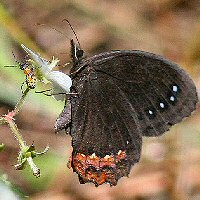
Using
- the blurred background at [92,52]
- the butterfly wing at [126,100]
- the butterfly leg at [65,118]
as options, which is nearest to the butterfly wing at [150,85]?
the butterfly wing at [126,100]

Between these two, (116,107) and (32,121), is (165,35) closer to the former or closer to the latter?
(32,121)

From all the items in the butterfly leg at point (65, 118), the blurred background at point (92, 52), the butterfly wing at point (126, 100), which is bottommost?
the butterfly leg at point (65, 118)

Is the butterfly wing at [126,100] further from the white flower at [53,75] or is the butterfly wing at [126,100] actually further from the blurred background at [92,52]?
the blurred background at [92,52]

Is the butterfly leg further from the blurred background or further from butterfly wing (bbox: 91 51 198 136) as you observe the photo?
the blurred background

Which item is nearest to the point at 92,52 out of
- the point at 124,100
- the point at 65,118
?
the point at 124,100

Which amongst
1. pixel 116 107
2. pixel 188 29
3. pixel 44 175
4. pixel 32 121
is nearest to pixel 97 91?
pixel 116 107

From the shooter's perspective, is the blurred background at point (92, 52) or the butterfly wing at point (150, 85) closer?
the butterfly wing at point (150, 85)
